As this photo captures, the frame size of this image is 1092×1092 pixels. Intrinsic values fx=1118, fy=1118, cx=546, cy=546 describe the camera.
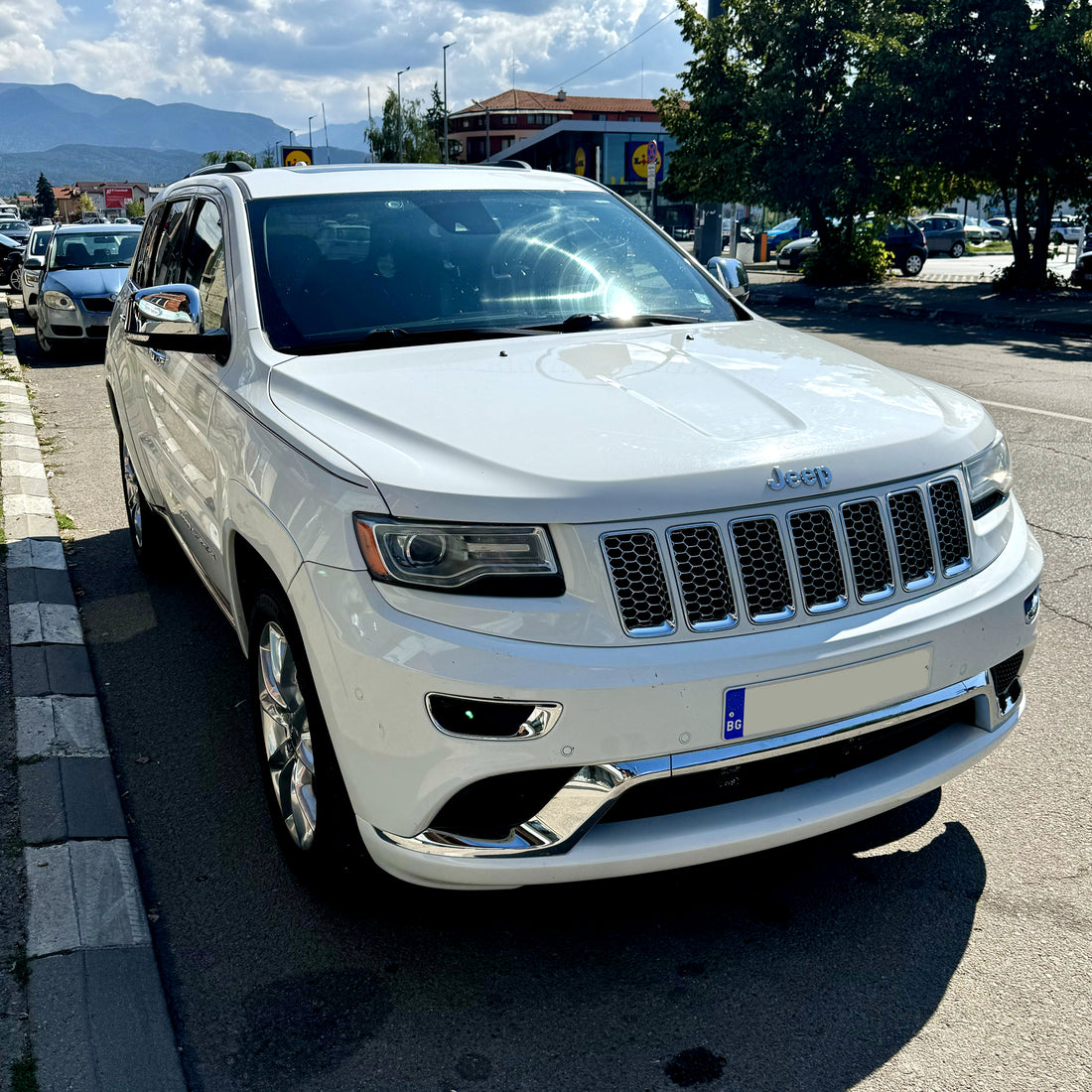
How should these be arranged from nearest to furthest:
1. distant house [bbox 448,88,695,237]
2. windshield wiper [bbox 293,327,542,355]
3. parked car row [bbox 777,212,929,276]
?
windshield wiper [bbox 293,327,542,355] → parked car row [bbox 777,212,929,276] → distant house [bbox 448,88,695,237]

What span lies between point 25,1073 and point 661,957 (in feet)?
4.58

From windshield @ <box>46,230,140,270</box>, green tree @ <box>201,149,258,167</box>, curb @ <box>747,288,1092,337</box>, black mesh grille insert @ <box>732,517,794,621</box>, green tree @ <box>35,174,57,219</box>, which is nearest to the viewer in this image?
black mesh grille insert @ <box>732,517,794,621</box>

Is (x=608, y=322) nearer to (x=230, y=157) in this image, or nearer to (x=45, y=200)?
(x=230, y=157)

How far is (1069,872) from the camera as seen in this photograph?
2.95m

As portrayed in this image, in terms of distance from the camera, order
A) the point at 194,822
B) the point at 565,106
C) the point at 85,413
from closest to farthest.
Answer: the point at 194,822, the point at 85,413, the point at 565,106

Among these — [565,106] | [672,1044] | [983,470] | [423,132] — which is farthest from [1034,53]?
[565,106]

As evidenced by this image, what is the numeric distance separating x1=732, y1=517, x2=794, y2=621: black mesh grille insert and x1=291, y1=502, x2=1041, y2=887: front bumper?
2.5 inches

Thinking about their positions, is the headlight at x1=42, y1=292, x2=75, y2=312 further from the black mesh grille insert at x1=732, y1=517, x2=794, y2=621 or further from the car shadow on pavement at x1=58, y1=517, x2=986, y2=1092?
the black mesh grille insert at x1=732, y1=517, x2=794, y2=621

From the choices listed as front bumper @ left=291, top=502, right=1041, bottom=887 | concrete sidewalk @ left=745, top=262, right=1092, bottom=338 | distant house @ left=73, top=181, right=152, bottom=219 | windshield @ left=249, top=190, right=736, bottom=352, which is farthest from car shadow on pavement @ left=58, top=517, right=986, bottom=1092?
distant house @ left=73, top=181, right=152, bottom=219

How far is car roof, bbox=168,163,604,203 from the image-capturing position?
3867 millimetres

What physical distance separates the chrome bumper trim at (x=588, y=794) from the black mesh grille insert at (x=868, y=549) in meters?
0.29

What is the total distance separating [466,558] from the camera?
227 centimetres

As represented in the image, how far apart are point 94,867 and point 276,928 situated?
0.58 m

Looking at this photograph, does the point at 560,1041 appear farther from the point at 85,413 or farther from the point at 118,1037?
the point at 85,413
